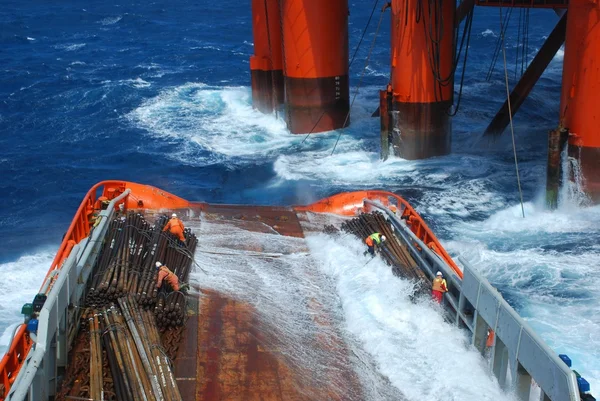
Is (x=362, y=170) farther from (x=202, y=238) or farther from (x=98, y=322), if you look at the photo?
(x=98, y=322)

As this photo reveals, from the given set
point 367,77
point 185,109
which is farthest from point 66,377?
point 367,77

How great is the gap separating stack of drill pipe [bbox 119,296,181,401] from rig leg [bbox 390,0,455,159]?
53.6 feet

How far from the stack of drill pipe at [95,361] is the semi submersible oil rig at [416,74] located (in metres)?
14.0

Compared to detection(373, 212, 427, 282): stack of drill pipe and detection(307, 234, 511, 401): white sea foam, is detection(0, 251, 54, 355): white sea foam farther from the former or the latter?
detection(373, 212, 427, 282): stack of drill pipe

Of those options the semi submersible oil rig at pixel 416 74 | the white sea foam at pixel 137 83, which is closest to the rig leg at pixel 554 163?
the semi submersible oil rig at pixel 416 74

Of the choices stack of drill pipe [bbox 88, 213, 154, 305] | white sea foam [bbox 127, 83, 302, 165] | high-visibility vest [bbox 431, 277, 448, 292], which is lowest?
white sea foam [bbox 127, 83, 302, 165]

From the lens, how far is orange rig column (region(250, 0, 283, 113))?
110 feet

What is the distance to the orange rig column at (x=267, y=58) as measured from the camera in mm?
33500

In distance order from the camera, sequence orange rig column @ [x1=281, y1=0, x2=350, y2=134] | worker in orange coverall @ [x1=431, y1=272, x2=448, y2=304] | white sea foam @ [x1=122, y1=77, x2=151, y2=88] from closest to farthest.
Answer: worker in orange coverall @ [x1=431, y1=272, x2=448, y2=304]
orange rig column @ [x1=281, y1=0, x2=350, y2=134]
white sea foam @ [x1=122, y1=77, x2=151, y2=88]

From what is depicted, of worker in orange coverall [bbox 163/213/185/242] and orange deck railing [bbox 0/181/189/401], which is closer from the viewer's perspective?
orange deck railing [bbox 0/181/189/401]

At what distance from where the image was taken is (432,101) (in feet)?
82.6

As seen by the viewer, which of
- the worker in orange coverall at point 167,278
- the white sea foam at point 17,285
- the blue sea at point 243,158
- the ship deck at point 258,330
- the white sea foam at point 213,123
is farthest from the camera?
the white sea foam at point 213,123

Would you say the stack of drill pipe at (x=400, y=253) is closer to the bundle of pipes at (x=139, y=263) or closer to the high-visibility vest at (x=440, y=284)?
the high-visibility vest at (x=440, y=284)

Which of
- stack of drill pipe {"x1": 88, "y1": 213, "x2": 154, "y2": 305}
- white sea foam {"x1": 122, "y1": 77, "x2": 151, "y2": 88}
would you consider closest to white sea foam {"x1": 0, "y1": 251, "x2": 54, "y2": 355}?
stack of drill pipe {"x1": 88, "y1": 213, "x2": 154, "y2": 305}
